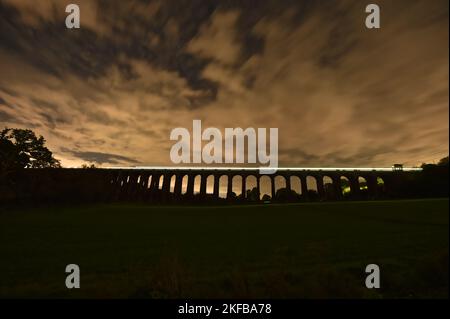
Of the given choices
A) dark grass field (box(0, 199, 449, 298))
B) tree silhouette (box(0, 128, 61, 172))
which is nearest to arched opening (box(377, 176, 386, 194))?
dark grass field (box(0, 199, 449, 298))

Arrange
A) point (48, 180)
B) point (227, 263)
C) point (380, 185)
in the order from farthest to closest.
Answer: point (380, 185)
point (48, 180)
point (227, 263)

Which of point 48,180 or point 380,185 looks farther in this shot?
point 380,185

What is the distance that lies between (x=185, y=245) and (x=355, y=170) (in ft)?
237

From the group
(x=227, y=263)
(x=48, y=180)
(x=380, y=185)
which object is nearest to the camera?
(x=227, y=263)

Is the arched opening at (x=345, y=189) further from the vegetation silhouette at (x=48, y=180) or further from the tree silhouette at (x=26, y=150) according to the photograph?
the tree silhouette at (x=26, y=150)

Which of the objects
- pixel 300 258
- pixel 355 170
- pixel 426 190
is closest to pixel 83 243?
pixel 300 258

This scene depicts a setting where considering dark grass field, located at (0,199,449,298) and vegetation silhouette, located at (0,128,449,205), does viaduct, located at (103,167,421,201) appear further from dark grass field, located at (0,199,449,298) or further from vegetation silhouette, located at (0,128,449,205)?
dark grass field, located at (0,199,449,298)

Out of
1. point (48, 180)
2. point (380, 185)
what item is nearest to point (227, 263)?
point (48, 180)

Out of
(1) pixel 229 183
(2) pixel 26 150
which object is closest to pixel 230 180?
(1) pixel 229 183

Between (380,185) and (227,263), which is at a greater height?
(380,185)

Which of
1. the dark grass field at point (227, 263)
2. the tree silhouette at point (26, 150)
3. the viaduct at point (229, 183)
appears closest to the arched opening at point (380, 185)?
the viaduct at point (229, 183)

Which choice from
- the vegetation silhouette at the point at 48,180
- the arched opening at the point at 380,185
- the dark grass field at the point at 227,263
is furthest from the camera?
the arched opening at the point at 380,185

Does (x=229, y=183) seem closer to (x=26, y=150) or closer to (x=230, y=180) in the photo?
(x=230, y=180)
